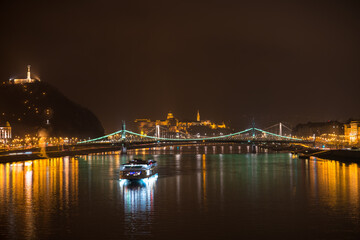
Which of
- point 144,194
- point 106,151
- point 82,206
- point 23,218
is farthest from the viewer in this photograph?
point 106,151

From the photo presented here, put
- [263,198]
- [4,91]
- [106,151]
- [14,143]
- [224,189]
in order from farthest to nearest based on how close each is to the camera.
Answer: [4,91] → [106,151] → [14,143] → [224,189] → [263,198]

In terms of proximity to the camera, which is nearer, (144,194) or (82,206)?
(82,206)

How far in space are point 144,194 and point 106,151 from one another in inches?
2339

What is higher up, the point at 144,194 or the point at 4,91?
the point at 4,91

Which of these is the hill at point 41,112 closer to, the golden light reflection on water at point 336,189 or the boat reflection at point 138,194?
the boat reflection at point 138,194

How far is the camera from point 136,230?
1521 centimetres

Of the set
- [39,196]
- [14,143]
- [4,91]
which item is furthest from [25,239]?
[4,91]

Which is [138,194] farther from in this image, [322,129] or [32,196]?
[322,129]

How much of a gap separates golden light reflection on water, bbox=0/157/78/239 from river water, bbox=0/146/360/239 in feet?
0.10

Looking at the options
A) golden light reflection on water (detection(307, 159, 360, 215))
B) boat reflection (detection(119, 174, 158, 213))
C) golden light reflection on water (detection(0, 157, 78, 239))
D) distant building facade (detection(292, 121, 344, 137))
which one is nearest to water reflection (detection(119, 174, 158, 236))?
boat reflection (detection(119, 174, 158, 213))

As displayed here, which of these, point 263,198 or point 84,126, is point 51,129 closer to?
point 84,126

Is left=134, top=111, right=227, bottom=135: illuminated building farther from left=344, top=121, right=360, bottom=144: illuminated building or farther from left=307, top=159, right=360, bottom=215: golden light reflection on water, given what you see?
left=307, top=159, right=360, bottom=215: golden light reflection on water

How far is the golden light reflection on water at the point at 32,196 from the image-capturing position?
17266 millimetres

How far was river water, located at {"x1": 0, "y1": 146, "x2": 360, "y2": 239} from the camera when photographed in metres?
15.0
